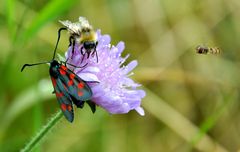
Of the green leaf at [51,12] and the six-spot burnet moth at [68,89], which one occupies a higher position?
the green leaf at [51,12]

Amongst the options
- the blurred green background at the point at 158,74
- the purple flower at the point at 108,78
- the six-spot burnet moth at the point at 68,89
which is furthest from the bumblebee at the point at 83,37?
the blurred green background at the point at 158,74

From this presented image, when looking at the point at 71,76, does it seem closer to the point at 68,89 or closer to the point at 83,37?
the point at 68,89

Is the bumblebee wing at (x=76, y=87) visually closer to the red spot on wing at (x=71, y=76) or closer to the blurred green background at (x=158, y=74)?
the red spot on wing at (x=71, y=76)

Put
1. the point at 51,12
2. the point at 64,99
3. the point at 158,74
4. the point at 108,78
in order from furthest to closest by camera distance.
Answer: the point at 158,74, the point at 51,12, the point at 108,78, the point at 64,99

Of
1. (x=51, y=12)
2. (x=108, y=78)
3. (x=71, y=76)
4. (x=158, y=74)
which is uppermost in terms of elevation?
(x=51, y=12)

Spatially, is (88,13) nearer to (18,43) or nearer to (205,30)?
(205,30)

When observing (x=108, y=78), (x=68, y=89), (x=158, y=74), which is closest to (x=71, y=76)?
(x=68, y=89)
